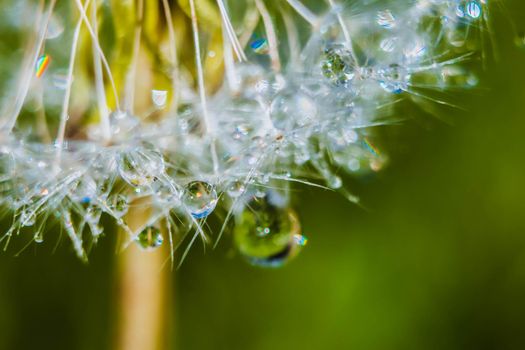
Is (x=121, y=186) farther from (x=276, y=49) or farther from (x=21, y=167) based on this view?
(x=276, y=49)

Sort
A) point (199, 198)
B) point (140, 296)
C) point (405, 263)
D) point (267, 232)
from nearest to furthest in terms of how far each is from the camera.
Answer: point (199, 198), point (267, 232), point (140, 296), point (405, 263)

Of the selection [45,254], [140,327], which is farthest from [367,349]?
[45,254]

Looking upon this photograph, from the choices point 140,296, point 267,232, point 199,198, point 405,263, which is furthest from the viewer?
point 405,263

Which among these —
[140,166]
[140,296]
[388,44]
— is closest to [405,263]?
[140,296]

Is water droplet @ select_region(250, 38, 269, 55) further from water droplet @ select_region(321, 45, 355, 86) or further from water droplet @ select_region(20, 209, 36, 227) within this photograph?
water droplet @ select_region(20, 209, 36, 227)

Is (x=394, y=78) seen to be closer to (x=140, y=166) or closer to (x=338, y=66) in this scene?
(x=338, y=66)

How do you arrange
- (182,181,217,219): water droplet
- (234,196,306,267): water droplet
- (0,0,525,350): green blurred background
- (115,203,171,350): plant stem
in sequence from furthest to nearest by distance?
(0,0,525,350): green blurred background, (115,203,171,350): plant stem, (234,196,306,267): water droplet, (182,181,217,219): water droplet

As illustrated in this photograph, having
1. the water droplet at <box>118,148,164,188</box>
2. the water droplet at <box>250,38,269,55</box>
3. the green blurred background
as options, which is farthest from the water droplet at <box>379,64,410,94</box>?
the green blurred background
